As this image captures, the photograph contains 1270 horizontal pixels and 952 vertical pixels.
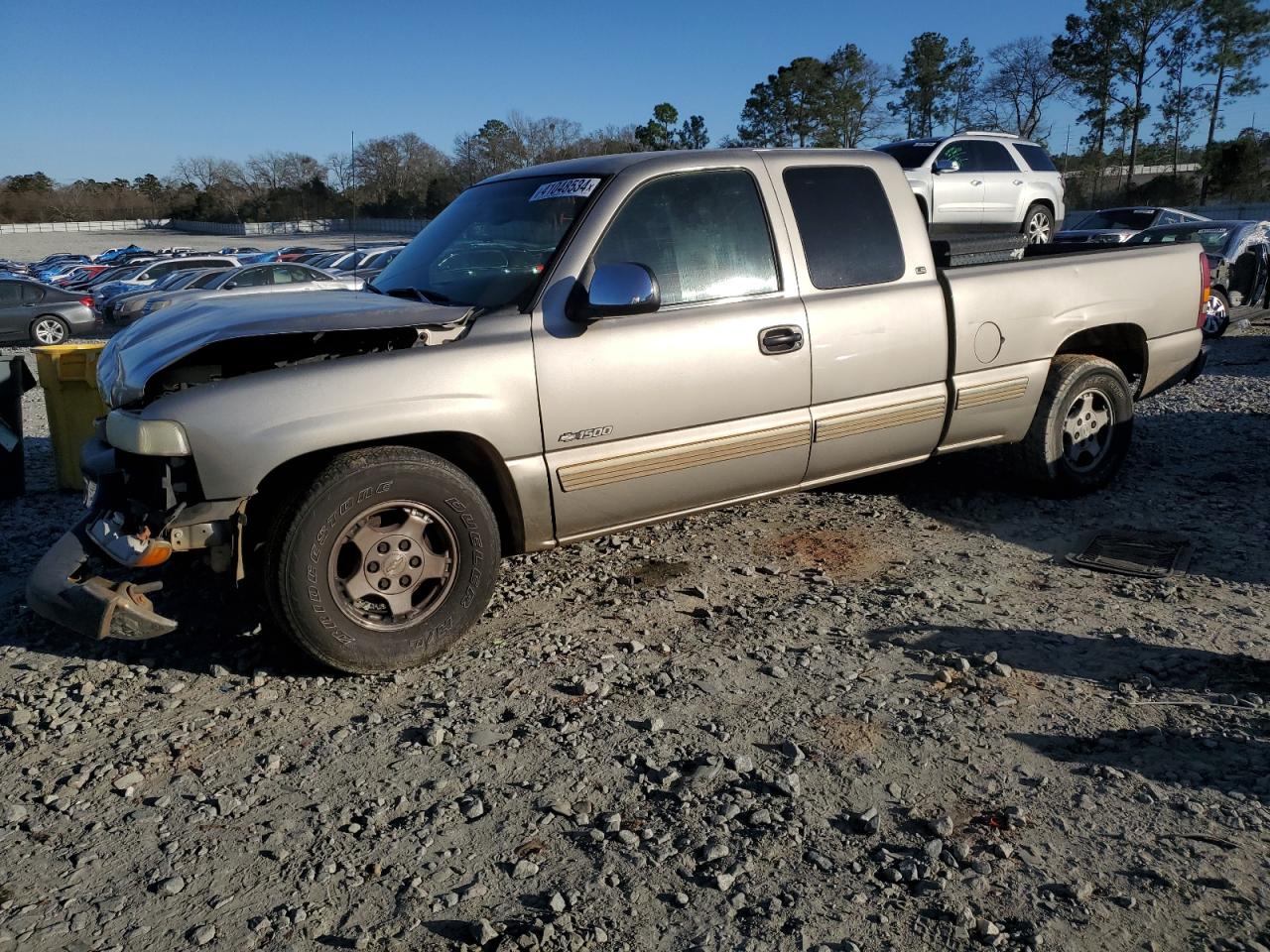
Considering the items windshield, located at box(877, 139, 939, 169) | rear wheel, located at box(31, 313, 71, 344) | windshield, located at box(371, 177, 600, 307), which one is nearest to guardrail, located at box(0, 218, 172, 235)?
rear wheel, located at box(31, 313, 71, 344)

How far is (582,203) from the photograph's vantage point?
13.8 ft

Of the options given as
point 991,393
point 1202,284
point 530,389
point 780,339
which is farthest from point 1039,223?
point 530,389

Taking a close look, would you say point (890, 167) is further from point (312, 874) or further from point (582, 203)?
point (312, 874)

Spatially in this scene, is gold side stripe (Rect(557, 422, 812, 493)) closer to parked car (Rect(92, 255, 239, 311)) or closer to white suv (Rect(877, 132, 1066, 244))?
white suv (Rect(877, 132, 1066, 244))

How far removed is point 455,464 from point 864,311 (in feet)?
6.67

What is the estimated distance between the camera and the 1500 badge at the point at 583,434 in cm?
401

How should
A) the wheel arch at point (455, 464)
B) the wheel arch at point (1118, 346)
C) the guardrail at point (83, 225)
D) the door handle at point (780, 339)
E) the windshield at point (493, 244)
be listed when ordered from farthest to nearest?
the guardrail at point (83, 225), the wheel arch at point (1118, 346), the door handle at point (780, 339), the windshield at point (493, 244), the wheel arch at point (455, 464)

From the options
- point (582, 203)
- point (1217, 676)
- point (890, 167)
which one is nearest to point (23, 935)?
point (582, 203)

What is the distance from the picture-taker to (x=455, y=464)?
13.3 feet

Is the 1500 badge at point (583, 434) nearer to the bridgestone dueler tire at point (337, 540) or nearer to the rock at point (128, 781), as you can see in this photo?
the bridgestone dueler tire at point (337, 540)

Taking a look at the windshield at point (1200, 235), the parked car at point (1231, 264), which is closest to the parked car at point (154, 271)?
the windshield at point (1200, 235)

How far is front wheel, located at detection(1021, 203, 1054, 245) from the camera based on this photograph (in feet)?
48.9

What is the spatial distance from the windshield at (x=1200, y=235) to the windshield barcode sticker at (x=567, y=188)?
40.9 ft

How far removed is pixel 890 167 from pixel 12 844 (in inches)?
180
